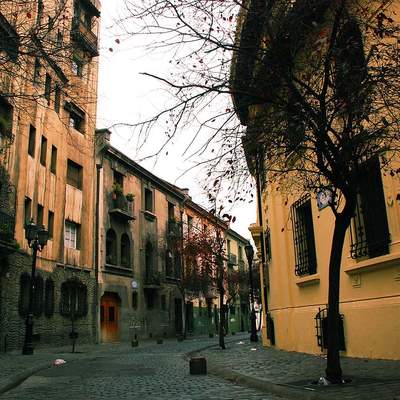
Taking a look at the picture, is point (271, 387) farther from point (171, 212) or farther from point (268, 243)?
point (171, 212)

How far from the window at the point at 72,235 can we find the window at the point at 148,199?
9.80 meters

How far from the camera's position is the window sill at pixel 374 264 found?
9.52 meters

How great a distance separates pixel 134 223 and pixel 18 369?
2189 cm

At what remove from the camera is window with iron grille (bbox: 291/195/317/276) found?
14641 millimetres

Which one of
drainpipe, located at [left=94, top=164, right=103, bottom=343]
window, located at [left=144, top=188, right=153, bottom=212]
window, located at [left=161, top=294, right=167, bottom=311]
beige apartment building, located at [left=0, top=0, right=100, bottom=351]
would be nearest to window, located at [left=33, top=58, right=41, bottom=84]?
beige apartment building, located at [left=0, top=0, right=100, bottom=351]

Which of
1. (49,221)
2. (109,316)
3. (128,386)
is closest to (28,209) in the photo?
(49,221)

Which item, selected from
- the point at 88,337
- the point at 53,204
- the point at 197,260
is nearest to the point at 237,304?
the point at 197,260

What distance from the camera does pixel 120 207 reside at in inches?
1231

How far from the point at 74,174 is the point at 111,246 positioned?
215 inches

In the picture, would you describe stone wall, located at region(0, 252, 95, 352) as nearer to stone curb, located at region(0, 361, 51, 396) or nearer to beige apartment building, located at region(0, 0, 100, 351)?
beige apartment building, located at region(0, 0, 100, 351)

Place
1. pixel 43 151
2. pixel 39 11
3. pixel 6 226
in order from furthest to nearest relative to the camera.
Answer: pixel 43 151
pixel 6 226
pixel 39 11

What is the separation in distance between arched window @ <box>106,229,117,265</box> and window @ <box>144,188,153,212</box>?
6.03 m

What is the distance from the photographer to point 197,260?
1415 inches

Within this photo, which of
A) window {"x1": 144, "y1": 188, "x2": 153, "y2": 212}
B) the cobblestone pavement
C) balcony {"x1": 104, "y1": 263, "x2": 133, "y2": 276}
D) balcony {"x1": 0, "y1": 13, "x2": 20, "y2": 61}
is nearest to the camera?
balcony {"x1": 0, "y1": 13, "x2": 20, "y2": 61}
